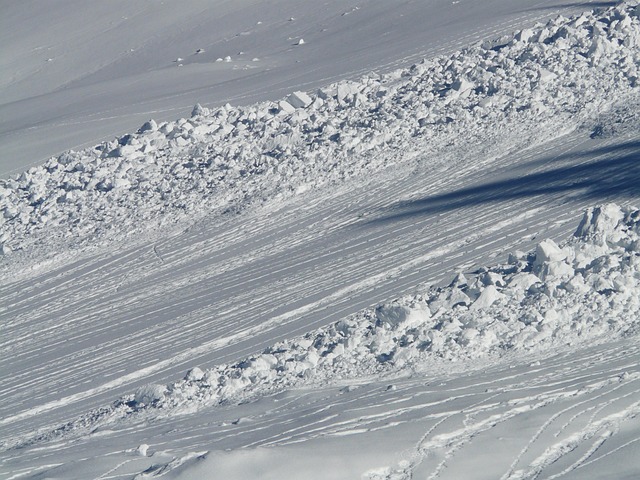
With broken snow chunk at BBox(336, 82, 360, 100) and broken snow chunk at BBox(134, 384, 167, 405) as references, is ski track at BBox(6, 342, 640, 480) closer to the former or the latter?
broken snow chunk at BBox(134, 384, 167, 405)

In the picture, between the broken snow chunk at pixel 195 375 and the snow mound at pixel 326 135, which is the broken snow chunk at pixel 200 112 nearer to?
the snow mound at pixel 326 135

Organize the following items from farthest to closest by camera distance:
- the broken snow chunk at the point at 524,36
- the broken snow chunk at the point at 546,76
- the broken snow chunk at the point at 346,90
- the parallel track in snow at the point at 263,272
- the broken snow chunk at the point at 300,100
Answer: the broken snow chunk at the point at 524,36 → the broken snow chunk at the point at 300,100 → the broken snow chunk at the point at 346,90 → the broken snow chunk at the point at 546,76 → the parallel track in snow at the point at 263,272

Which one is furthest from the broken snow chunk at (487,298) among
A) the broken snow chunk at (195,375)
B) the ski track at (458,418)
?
the broken snow chunk at (195,375)

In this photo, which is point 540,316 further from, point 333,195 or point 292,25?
point 292,25

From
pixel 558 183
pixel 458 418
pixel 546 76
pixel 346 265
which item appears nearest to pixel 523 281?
pixel 458 418

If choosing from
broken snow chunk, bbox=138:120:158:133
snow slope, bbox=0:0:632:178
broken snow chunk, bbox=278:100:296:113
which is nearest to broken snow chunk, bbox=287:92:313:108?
broken snow chunk, bbox=278:100:296:113

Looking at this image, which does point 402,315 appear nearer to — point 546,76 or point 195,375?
point 195,375
